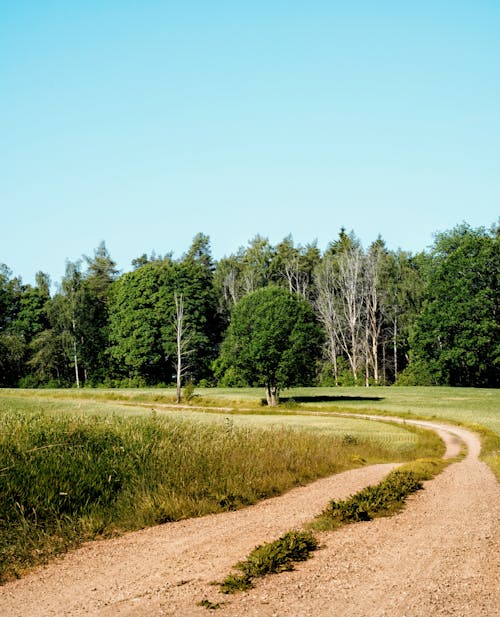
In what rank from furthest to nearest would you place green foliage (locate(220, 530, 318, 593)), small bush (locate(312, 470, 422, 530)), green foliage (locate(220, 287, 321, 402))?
green foliage (locate(220, 287, 321, 402)), small bush (locate(312, 470, 422, 530)), green foliage (locate(220, 530, 318, 593))

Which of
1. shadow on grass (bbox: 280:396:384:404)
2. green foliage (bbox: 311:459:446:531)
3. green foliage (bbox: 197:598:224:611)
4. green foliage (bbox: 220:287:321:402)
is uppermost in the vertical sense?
green foliage (bbox: 220:287:321:402)

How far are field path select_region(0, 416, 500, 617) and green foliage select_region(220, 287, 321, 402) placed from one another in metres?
40.2

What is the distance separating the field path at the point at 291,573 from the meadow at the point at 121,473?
546mm

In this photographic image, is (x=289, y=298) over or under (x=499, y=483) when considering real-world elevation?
over

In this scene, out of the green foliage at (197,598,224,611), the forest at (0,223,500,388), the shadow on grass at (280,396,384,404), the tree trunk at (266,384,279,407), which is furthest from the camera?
the forest at (0,223,500,388)

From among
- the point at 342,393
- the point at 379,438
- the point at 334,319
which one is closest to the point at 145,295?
the point at 334,319

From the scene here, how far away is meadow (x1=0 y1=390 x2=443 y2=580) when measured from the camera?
32.9ft

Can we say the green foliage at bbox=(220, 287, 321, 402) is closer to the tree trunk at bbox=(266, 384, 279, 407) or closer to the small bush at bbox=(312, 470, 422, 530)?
the tree trunk at bbox=(266, 384, 279, 407)

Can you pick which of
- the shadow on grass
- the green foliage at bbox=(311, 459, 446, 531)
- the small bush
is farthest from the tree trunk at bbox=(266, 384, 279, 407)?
the small bush

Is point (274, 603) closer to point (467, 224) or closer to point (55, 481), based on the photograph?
point (55, 481)

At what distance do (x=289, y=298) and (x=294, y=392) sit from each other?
1686 centimetres

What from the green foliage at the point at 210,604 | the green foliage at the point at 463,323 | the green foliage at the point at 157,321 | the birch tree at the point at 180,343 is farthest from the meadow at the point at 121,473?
the green foliage at the point at 157,321

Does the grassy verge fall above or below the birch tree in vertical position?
below

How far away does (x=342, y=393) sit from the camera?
6391 centimetres
